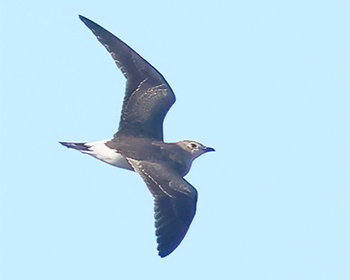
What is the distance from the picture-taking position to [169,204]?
1022cm

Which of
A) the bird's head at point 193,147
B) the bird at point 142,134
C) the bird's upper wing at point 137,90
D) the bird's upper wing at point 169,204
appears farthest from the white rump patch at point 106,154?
the bird's head at point 193,147

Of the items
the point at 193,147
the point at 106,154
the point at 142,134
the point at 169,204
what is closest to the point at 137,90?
the point at 142,134

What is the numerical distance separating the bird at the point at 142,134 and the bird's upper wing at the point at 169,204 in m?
0.02

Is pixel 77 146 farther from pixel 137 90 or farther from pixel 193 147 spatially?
pixel 193 147

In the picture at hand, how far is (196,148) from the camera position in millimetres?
11531

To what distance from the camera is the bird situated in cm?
1085

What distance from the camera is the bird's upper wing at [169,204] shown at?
33.0ft

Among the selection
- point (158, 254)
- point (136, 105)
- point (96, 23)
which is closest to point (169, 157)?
point (136, 105)

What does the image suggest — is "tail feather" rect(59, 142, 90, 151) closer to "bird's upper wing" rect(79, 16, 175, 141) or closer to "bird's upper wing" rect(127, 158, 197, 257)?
"bird's upper wing" rect(79, 16, 175, 141)

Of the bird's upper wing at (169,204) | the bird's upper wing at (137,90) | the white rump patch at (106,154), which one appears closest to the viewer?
the bird's upper wing at (169,204)

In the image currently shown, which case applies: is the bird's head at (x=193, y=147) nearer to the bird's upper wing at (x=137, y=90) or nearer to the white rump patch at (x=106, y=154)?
the bird's upper wing at (x=137, y=90)

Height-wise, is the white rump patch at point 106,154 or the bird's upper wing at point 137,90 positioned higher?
the bird's upper wing at point 137,90

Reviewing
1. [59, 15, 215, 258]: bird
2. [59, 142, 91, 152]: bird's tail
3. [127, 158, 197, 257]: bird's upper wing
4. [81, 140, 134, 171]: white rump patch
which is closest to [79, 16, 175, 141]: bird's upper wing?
[59, 15, 215, 258]: bird

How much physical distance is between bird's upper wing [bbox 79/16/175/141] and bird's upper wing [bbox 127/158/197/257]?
104 centimetres
